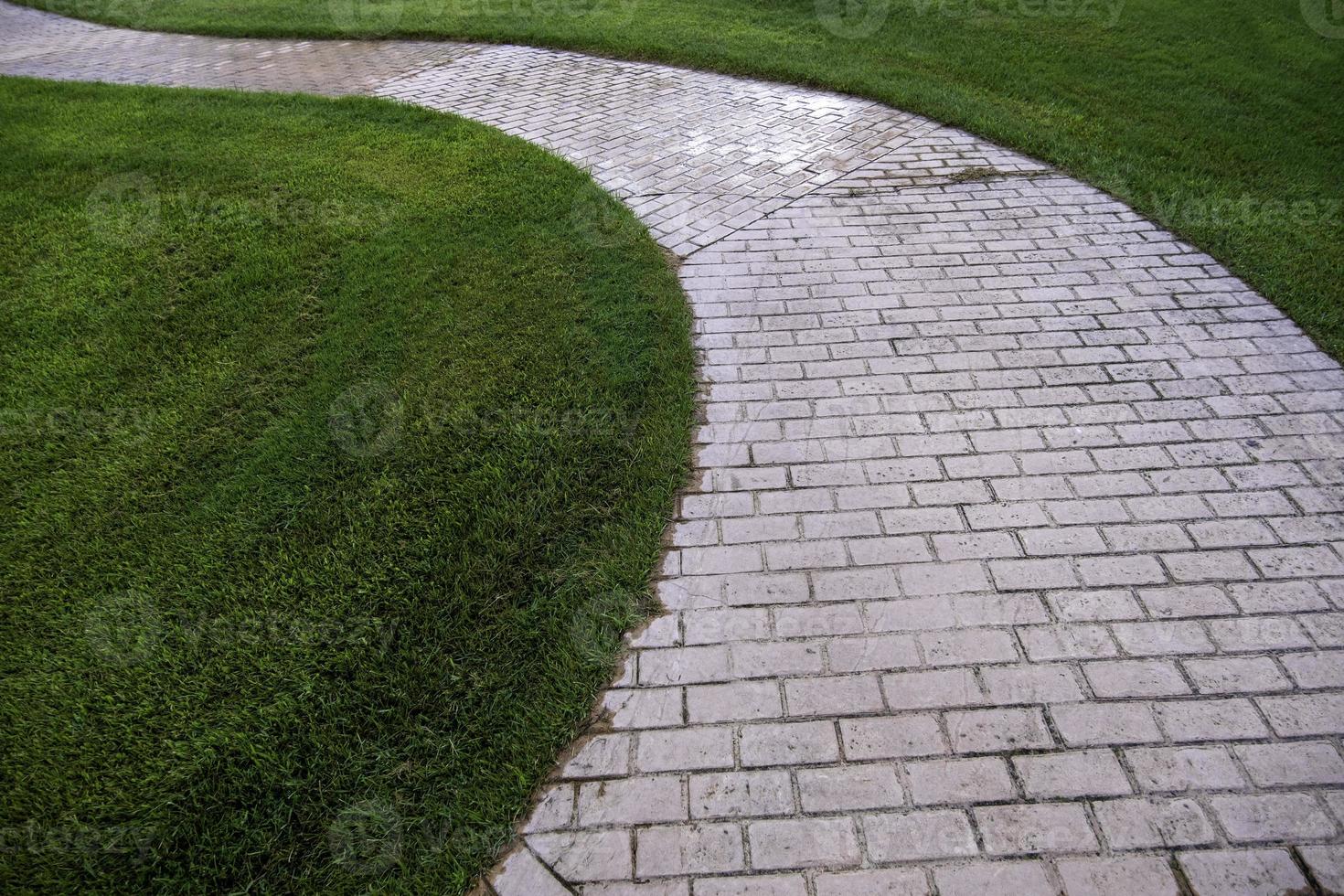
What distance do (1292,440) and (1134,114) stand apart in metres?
4.89

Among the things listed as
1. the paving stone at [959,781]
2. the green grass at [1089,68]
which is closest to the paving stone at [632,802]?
the paving stone at [959,781]

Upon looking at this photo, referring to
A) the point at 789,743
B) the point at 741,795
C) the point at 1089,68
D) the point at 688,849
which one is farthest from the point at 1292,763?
the point at 1089,68

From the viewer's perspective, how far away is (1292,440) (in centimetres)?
377

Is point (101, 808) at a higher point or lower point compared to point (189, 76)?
lower

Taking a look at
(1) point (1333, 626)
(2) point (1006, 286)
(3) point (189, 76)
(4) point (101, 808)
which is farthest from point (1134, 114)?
(3) point (189, 76)

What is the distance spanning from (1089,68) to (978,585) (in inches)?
304

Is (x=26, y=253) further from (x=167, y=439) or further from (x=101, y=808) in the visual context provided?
(x=101, y=808)

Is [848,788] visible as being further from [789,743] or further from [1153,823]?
[1153,823]

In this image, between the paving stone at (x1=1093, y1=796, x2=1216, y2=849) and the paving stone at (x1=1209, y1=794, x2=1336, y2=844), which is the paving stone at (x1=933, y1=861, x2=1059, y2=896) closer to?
the paving stone at (x1=1093, y1=796, x2=1216, y2=849)

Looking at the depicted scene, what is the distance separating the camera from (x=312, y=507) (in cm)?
360

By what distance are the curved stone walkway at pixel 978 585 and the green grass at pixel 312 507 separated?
1.26ft

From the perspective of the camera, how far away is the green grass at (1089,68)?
224 inches

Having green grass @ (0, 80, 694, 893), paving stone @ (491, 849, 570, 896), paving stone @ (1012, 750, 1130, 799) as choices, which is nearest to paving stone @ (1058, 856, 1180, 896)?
paving stone @ (1012, 750, 1130, 799)

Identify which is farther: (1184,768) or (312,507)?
(312,507)
